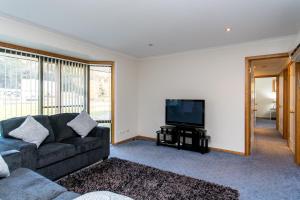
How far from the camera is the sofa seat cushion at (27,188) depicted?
4.97ft

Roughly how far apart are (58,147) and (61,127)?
71 centimetres

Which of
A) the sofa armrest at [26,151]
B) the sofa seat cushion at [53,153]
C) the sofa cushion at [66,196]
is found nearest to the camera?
the sofa cushion at [66,196]

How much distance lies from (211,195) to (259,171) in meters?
1.39

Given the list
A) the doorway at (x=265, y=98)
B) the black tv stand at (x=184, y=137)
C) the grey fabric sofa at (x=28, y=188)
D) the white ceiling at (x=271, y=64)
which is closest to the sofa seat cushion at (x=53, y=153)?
the grey fabric sofa at (x=28, y=188)

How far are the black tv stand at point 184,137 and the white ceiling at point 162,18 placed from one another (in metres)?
2.03

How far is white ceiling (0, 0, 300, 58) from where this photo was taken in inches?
92.5

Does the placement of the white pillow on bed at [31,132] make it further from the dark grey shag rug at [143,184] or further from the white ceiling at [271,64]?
the white ceiling at [271,64]

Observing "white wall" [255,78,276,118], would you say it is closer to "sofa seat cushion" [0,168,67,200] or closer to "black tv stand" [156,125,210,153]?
A: "black tv stand" [156,125,210,153]

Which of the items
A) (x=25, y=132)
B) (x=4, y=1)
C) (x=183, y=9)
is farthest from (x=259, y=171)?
(x=4, y=1)

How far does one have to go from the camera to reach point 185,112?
14.8 feet

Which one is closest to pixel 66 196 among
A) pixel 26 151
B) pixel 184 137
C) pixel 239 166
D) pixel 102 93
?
pixel 26 151

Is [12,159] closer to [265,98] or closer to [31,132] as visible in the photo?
[31,132]

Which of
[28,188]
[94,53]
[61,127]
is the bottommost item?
[28,188]

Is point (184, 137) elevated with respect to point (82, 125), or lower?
lower
